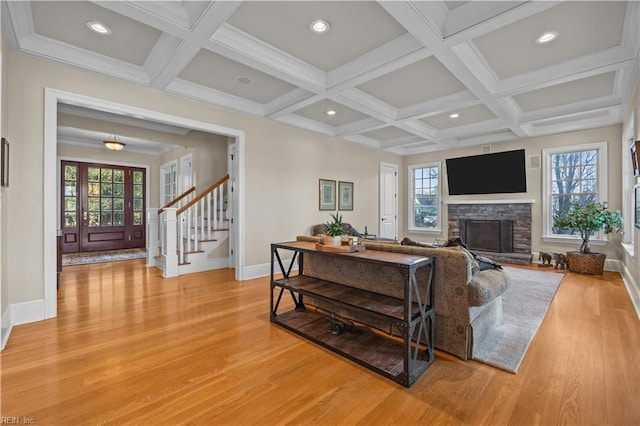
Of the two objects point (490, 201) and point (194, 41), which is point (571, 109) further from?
point (194, 41)

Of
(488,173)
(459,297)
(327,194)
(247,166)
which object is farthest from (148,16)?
(488,173)

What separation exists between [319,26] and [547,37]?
2.21 metres

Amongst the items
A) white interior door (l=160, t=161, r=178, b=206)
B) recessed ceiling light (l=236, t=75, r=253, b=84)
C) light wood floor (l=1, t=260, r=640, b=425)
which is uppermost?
recessed ceiling light (l=236, t=75, r=253, b=84)

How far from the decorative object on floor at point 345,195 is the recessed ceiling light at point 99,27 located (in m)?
4.49

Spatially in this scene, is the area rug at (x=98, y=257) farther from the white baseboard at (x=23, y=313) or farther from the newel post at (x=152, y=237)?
the white baseboard at (x=23, y=313)

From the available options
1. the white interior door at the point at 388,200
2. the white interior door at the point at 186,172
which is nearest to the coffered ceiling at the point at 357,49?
the white interior door at the point at 186,172

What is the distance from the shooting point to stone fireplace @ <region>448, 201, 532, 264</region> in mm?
6227

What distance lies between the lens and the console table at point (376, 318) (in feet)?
6.61

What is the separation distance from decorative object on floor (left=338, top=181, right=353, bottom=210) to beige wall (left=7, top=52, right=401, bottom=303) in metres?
0.15

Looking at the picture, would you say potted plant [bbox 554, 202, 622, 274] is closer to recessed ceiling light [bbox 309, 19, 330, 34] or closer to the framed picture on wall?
recessed ceiling light [bbox 309, 19, 330, 34]

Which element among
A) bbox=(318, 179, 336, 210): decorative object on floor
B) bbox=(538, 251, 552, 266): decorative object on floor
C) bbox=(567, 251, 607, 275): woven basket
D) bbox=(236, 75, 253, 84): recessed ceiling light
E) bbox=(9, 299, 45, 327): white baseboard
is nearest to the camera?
bbox=(9, 299, 45, 327): white baseboard

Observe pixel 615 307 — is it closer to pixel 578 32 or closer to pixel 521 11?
pixel 578 32

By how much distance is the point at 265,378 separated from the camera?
6.61ft

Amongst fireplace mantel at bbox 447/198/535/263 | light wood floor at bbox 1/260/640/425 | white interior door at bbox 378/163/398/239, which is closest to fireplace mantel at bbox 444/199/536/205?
fireplace mantel at bbox 447/198/535/263
